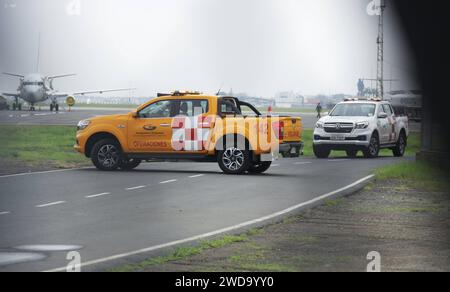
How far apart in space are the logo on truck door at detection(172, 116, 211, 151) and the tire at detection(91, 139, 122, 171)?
1.28 metres

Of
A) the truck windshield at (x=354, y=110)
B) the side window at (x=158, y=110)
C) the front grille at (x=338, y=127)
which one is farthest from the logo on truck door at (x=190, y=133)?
the truck windshield at (x=354, y=110)

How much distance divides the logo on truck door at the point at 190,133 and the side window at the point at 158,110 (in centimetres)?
31

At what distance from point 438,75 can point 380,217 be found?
812cm

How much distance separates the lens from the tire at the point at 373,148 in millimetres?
24766

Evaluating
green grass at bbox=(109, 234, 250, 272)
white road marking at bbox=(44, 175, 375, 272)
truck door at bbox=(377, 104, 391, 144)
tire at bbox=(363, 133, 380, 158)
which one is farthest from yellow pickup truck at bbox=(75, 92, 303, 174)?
green grass at bbox=(109, 234, 250, 272)

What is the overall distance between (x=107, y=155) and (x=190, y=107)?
80.9 inches

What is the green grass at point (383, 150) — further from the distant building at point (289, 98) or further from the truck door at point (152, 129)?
the distant building at point (289, 98)

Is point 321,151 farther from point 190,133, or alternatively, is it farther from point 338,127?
point 190,133

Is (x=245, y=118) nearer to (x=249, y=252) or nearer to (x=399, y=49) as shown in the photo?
(x=249, y=252)

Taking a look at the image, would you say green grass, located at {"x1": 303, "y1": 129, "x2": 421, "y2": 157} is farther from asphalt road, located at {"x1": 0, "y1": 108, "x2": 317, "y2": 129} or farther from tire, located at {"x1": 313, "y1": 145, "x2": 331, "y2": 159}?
asphalt road, located at {"x1": 0, "y1": 108, "x2": 317, "y2": 129}

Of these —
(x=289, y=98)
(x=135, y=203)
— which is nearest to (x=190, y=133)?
(x=135, y=203)

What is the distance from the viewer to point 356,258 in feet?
20.5
